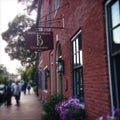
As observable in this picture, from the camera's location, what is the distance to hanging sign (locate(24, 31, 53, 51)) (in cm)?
1076

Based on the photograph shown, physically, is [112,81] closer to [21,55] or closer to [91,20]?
[91,20]

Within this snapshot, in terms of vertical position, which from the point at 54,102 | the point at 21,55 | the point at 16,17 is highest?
the point at 16,17

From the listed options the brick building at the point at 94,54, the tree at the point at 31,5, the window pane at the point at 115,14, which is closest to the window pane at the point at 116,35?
the brick building at the point at 94,54

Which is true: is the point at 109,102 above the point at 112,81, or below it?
below

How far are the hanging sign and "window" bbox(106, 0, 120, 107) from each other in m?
5.43

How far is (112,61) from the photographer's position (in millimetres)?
5598

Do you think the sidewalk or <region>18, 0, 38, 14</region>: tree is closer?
the sidewalk

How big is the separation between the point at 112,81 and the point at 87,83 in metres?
1.66

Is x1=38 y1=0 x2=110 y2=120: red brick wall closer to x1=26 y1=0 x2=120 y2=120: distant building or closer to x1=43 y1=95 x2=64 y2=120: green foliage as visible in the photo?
x1=26 y1=0 x2=120 y2=120: distant building

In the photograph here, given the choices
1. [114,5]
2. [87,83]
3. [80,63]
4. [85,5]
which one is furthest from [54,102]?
[114,5]

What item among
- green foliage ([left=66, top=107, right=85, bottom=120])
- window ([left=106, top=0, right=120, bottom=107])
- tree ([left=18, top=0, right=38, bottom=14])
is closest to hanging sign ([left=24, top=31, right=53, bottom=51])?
green foliage ([left=66, top=107, right=85, bottom=120])

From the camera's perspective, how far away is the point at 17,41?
38875mm

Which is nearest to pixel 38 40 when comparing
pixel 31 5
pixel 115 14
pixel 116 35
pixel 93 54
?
pixel 93 54

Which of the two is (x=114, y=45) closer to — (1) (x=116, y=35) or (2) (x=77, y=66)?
(1) (x=116, y=35)
